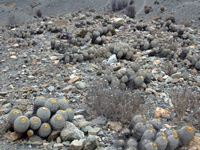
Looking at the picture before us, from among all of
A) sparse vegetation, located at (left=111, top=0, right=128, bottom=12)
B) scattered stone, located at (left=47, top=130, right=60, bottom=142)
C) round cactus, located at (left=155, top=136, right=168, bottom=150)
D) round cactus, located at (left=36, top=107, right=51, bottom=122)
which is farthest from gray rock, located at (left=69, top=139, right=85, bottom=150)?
sparse vegetation, located at (left=111, top=0, right=128, bottom=12)

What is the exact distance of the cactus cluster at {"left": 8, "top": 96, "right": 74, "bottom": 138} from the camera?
8.99ft

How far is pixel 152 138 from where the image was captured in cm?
252

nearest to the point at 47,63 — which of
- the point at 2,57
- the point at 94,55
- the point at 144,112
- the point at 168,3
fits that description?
the point at 94,55

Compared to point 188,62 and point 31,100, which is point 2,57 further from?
point 188,62

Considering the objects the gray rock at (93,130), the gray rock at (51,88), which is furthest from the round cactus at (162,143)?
the gray rock at (51,88)

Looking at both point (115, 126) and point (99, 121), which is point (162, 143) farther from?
point (99, 121)

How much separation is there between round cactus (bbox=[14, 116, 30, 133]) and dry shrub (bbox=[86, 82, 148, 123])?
1.41m

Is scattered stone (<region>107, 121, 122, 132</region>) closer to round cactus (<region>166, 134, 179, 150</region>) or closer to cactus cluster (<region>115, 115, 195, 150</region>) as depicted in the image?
cactus cluster (<region>115, 115, 195, 150</region>)

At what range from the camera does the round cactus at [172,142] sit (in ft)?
8.02

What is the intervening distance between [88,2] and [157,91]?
2837 centimetres

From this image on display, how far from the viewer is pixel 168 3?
79.7 ft

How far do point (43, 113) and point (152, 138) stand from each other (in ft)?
5.59

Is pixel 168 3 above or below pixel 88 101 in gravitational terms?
above

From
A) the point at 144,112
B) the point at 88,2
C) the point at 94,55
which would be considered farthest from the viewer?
the point at 88,2
